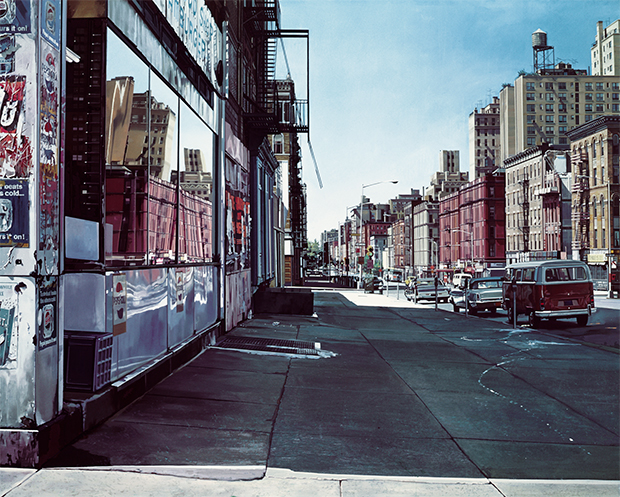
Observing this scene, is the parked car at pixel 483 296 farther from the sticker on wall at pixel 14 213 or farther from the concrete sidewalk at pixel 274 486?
the sticker on wall at pixel 14 213

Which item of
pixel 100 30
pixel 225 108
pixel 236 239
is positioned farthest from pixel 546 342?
pixel 100 30

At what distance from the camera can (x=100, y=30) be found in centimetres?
618

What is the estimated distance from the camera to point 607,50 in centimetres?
15100

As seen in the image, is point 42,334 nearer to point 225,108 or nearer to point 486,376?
point 486,376

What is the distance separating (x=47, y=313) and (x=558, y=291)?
1771cm

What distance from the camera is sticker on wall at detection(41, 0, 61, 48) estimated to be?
4.93 meters

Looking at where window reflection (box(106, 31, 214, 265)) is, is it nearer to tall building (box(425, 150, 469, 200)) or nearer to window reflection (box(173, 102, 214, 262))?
window reflection (box(173, 102, 214, 262))

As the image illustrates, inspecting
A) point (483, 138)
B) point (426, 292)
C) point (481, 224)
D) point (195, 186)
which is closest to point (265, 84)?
point (195, 186)

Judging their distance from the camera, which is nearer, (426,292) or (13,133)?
(13,133)

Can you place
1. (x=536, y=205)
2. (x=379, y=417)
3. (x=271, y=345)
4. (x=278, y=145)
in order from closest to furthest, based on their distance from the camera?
(x=379, y=417), (x=271, y=345), (x=278, y=145), (x=536, y=205)

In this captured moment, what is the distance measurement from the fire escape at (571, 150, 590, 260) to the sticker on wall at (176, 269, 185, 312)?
243 ft

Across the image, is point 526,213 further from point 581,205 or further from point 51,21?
point 51,21

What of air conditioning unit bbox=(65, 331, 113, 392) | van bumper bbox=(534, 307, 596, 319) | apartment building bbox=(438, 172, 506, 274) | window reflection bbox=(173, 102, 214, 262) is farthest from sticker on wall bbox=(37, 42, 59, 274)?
apartment building bbox=(438, 172, 506, 274)

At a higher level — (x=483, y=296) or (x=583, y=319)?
(x=483, y=296)
